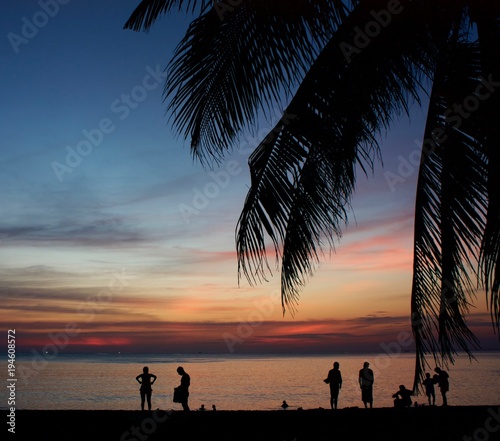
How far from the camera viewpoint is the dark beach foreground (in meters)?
11.0

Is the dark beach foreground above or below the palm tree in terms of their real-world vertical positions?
below

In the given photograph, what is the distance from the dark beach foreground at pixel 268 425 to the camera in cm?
1103

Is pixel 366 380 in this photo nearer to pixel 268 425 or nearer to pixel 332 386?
pixel 332 386

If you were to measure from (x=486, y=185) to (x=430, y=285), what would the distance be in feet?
3.36

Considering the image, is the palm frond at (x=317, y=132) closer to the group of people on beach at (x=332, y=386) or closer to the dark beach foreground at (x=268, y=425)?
the dark beach foreground at (x=268, y=425)

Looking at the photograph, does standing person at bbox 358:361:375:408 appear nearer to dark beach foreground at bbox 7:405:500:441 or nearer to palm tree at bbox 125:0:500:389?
dark beach foreground at bbox 7:405:500:441

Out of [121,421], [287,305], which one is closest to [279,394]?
[121,421]

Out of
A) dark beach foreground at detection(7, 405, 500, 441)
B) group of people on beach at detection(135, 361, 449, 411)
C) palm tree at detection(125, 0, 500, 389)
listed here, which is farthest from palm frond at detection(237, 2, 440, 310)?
group of people on beach at detection(135, 361, 449, 411)

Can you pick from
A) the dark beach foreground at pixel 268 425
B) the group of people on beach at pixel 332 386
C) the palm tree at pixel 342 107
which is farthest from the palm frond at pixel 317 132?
the group of people on beach at pixel 332 386

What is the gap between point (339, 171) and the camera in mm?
5273

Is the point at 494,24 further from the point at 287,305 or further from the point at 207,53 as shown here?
the point at 287,305

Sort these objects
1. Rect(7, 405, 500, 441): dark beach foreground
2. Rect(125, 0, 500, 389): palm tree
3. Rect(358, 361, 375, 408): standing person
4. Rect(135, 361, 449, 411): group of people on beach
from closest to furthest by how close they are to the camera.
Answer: Rect(125, 0, 500, 389): palm tree, Rect(7, 405, 500, 441): dark beach foreground, Rect(135, 361, 449, 411): group of people on beach, Rect(358, 361, 375, 408): standing person

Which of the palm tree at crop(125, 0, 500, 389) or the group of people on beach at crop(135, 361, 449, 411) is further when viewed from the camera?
the group of people on beach at crop(135, 361, 449, 411)

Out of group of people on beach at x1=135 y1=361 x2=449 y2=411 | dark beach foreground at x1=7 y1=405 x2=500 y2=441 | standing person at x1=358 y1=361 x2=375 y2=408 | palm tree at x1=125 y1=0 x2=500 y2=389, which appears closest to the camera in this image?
palm tree at x1=125 y1=0 x2=500 y2=389
